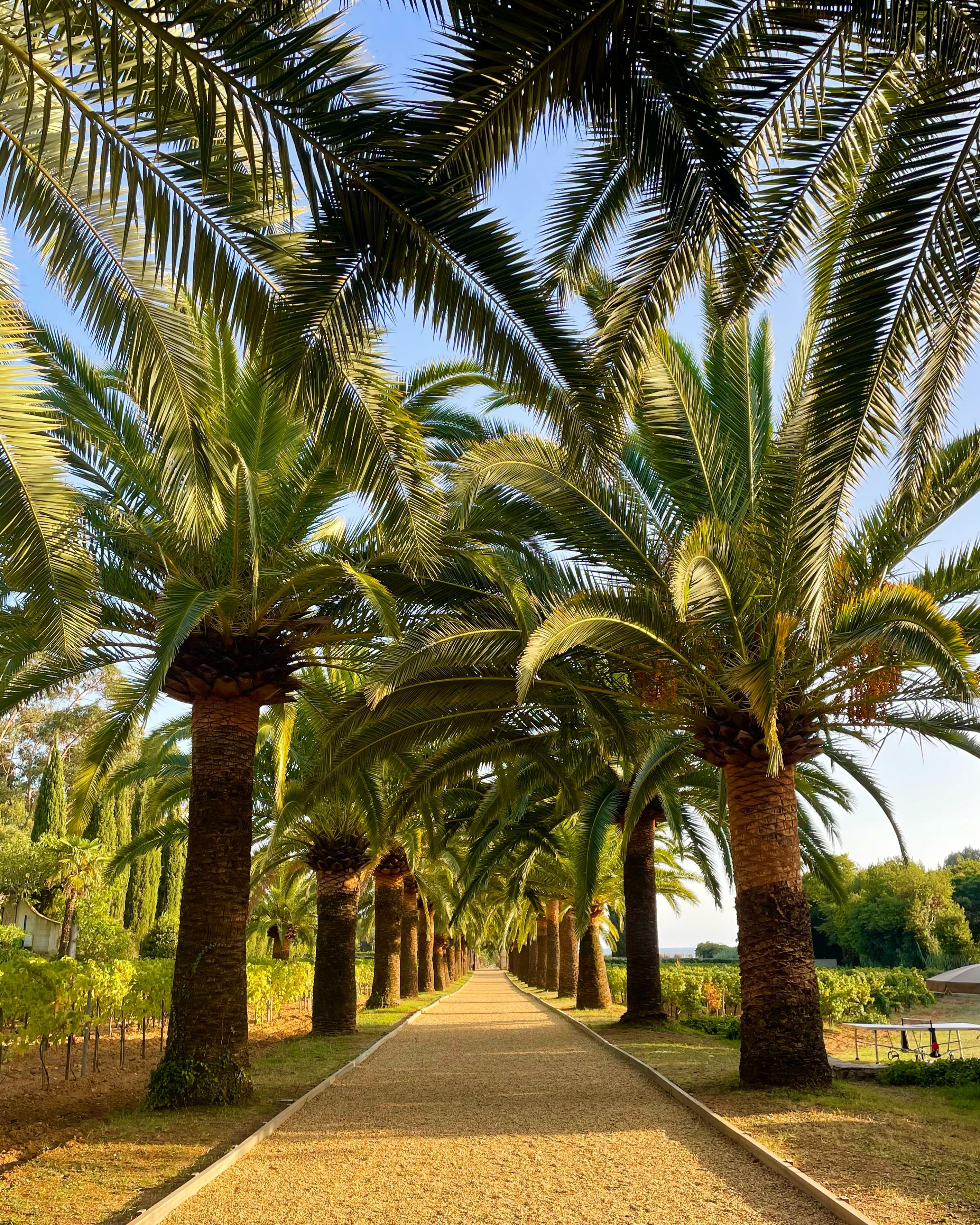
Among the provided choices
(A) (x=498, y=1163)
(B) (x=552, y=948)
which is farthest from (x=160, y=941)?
(A) (x=498, y=1163)

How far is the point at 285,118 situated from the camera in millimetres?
4785

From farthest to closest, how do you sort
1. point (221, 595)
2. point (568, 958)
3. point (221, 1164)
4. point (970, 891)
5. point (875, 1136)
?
1. point (970, 891)
2. point (568, 958)
3. point (221, 595)
4. point (875, 1136)
5. point (221, 1164)

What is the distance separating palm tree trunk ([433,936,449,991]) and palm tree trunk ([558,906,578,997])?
8.65 m

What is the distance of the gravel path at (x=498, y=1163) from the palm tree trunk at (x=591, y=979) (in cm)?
1269

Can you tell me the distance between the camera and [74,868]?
80.0 ft

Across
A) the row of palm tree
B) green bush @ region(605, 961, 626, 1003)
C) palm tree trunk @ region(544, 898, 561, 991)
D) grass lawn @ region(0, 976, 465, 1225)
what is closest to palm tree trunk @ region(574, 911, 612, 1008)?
green bush @ region(605, 961, 626, 1003)

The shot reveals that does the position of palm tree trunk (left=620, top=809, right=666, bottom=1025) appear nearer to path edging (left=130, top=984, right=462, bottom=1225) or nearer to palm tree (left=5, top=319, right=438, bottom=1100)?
path edging (left=130, top=984, right=462, bottom=1225)

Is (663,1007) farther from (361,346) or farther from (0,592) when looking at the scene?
(361,346)

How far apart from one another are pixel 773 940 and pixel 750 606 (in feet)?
11.0

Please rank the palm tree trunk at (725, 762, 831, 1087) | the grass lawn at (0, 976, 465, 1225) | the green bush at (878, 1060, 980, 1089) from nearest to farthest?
the grass lawn at (0, 976, 465, 1225)
the palm tree trunk at (725, 762, 831, 1087)
the green bush at (878, 1060, 980, 1089)

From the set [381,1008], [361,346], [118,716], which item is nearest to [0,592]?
[118,716]

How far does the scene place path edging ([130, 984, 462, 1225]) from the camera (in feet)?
17.0

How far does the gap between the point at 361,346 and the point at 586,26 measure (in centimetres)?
243

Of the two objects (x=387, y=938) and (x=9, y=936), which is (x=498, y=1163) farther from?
(x=9, y=936)
